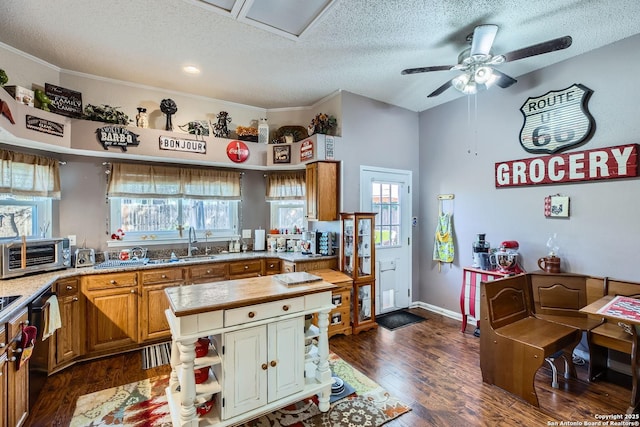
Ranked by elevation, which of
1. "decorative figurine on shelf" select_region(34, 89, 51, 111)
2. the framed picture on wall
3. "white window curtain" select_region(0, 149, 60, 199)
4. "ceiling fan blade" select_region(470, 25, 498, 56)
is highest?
"ceiling fan blade" select_region(470, 25, 498, 56)

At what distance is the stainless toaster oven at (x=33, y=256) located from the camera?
2.60 meters

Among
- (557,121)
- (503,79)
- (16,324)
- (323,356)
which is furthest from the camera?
(557,121)

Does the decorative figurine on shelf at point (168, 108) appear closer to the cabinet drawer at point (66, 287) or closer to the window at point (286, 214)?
the window at point (286, 214)

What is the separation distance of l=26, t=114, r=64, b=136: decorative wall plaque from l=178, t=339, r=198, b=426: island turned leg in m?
2.68

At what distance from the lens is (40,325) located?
2.35 meters

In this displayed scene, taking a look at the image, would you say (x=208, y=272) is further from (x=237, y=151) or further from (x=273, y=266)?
(x=237, y=151)

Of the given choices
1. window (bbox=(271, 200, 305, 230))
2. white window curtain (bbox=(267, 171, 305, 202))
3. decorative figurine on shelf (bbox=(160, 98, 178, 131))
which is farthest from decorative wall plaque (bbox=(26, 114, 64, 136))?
window (bbox=(271, 200, 305, 230))

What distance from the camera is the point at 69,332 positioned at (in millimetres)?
2809

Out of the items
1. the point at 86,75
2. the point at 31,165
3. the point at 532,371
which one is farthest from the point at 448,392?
the point at 86,75

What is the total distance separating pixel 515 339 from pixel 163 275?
3563 millimetres

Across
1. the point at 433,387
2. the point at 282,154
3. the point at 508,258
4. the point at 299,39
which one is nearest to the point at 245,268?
the point at 282,154

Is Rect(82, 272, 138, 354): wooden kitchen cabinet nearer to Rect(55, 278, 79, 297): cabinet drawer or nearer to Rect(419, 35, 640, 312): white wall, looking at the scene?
Rect(55, 278, 79, 297): cabinet drawer

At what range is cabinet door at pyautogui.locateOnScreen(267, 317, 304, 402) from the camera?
2.02m

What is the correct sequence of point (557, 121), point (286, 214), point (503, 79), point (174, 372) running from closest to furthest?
1. point (174, 372)
2. point (503, 79)
3. point (557, 121)
4. point (286, 214)
